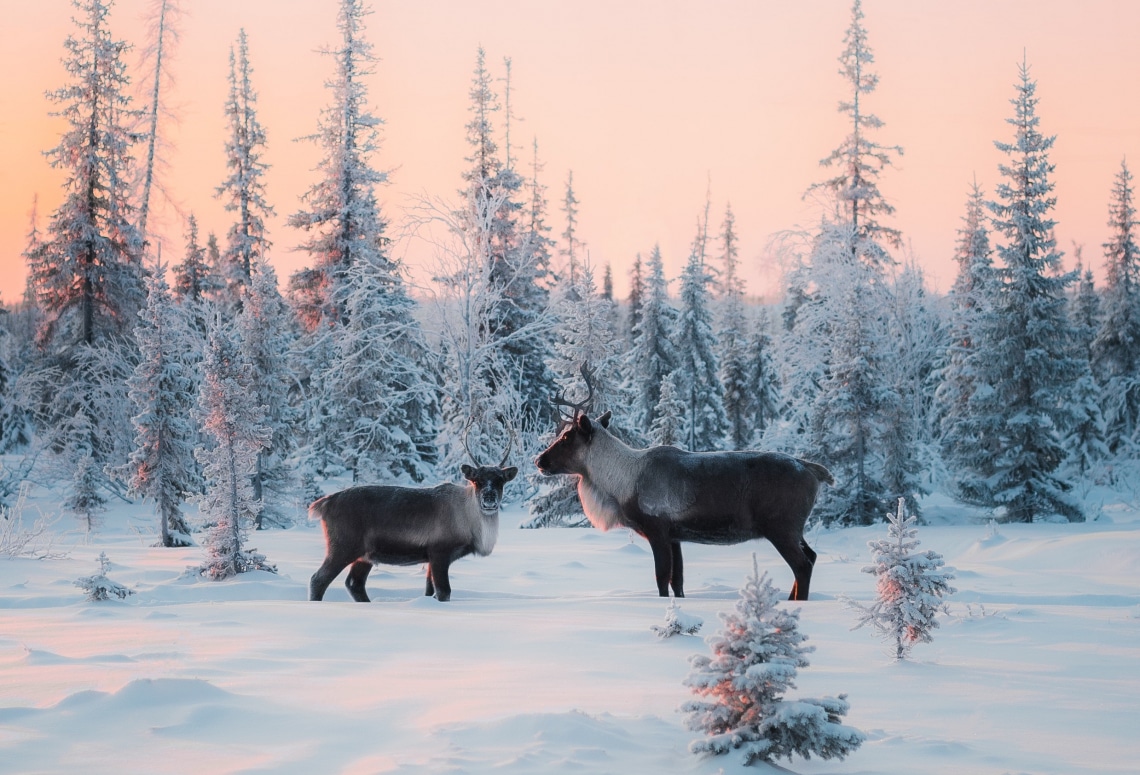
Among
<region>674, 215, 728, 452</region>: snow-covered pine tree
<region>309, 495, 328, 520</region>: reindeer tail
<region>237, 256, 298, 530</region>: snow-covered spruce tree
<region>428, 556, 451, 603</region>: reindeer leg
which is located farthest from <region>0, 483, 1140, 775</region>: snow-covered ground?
<region>674, 215, 728, 452</region>: snow-covered pine tree

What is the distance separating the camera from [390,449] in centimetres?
3256

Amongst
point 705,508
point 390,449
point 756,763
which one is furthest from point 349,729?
point 390,449

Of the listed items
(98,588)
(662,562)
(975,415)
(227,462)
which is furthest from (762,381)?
(98,588)

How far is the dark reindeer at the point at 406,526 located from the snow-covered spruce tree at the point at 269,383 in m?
19.0

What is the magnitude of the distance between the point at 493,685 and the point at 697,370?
33.8 m

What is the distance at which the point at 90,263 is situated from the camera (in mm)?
34031

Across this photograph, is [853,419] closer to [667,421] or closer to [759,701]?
[667,421]

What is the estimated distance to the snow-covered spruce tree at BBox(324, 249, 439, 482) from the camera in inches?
1241

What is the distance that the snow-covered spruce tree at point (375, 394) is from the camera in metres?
31.5

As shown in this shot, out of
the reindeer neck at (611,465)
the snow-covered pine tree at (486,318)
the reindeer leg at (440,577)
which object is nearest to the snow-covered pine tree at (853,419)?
the snow-covered pine tree at (486,318)

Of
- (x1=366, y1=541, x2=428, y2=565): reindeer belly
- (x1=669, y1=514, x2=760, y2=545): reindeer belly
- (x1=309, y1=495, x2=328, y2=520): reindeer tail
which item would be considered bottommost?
(x1=366, y1=541, x2=428, y2=565): reindeer belly

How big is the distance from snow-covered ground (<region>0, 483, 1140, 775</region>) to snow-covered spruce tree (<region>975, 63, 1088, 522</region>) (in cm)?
1621

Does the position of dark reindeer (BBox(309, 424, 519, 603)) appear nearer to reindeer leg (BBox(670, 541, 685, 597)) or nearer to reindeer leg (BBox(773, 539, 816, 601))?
reindeer leg (BBox(670, 541, 685, 597))

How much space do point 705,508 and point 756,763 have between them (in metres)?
6.64
